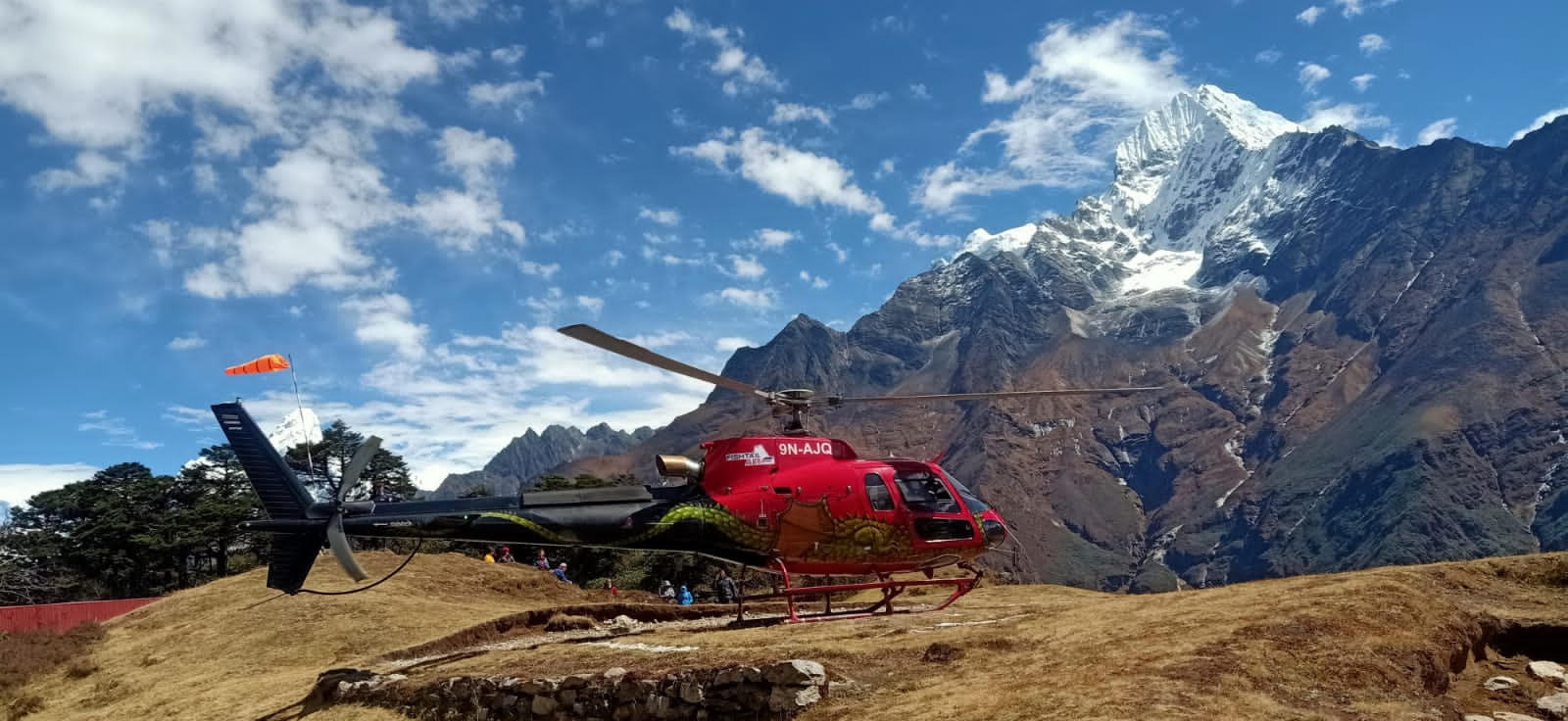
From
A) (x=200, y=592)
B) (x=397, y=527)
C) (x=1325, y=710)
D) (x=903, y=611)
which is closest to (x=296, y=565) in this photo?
(x=397, y=527)

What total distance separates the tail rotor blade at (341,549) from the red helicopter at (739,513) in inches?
2.5

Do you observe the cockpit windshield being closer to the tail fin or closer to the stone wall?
the stone wall

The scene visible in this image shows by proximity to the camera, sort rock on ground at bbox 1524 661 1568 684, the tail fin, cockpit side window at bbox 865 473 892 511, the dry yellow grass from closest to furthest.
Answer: rock on ground at bbox 1524 661 1568 684, the tail fin, cockpit side window at bbox 865 473 892 511, the dry yellow grass

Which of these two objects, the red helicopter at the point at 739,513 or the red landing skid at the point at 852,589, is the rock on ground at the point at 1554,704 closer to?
the red helicopter at the point at 739,513

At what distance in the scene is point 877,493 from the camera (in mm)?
22141

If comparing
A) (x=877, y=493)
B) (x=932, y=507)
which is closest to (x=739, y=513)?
(x=877, y=493)

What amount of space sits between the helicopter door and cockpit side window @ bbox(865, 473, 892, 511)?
36 centimetres

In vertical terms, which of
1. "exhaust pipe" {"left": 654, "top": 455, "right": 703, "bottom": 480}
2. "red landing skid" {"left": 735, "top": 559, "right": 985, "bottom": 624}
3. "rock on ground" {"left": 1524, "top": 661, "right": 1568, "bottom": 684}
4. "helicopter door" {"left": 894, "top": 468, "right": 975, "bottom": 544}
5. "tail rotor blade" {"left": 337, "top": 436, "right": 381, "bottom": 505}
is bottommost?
"rock on ground" {"left": 1524, "top": 661, "right": 1568, "bottom": 684}

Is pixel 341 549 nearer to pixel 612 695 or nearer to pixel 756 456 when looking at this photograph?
pixel 612 695

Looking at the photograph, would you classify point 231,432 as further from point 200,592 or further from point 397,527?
point 200,592

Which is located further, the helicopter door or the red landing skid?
the helicopter door

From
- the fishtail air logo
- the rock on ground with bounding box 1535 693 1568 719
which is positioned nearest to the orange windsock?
the fishtail air logo

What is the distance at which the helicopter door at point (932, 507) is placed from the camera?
72.9 feet

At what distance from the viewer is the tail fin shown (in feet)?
67.8
